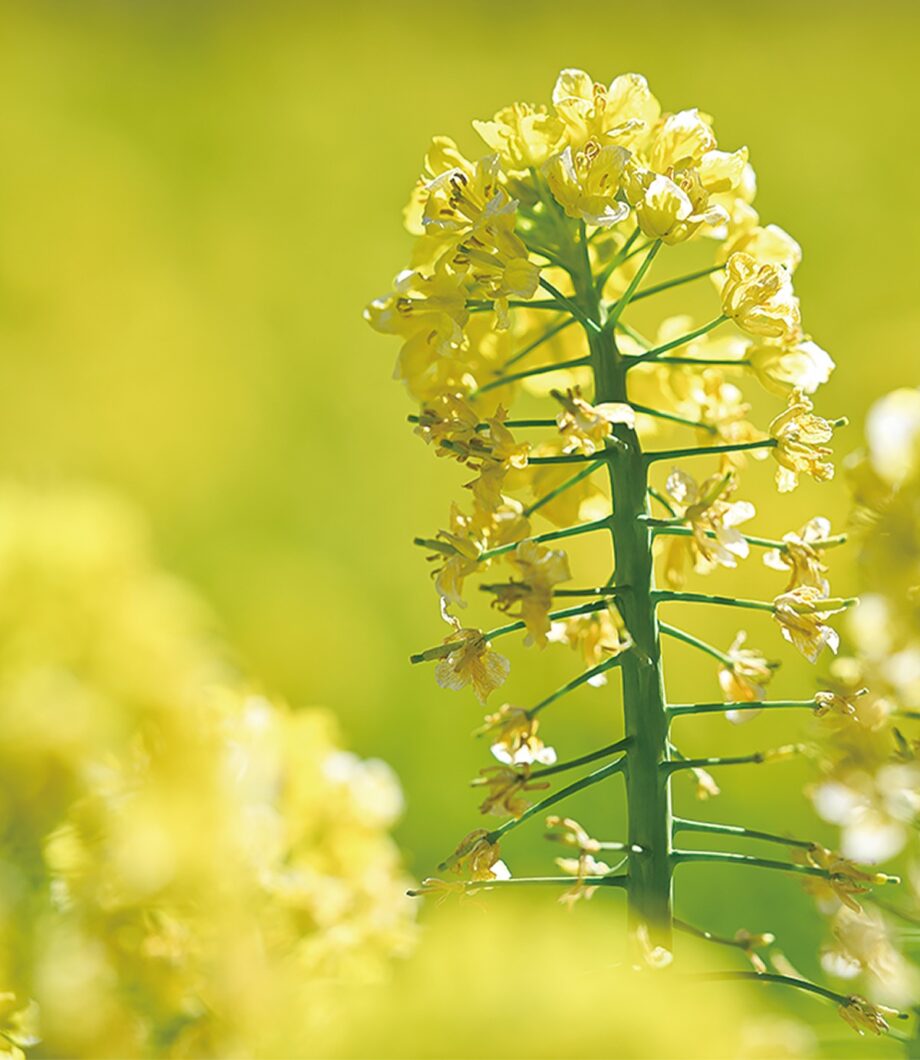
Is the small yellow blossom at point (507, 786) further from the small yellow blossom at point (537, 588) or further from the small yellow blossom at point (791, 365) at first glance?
the small yellow blossom at point (791, 365)

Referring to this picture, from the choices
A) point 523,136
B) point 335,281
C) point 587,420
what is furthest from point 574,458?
point 335,281

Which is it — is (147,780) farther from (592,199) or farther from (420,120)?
(420,120)

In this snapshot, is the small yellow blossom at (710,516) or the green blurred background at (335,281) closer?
the small yellow blossom at (710,516)

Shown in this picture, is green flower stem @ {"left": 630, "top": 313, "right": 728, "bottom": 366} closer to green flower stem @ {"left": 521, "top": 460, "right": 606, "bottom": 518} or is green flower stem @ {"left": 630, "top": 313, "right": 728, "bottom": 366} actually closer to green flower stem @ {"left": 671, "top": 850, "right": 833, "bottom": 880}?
green flower stem @ {"left": 521, "top": 460, "right": 606, "bottom": 518}

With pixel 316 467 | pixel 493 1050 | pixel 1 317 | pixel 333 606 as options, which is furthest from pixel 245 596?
pixel 493 1050

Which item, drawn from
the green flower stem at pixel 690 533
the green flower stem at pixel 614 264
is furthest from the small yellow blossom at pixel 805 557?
the green flower stem at pixel 614 264

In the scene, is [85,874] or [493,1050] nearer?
[493,1050]

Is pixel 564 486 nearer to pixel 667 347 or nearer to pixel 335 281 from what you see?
pixel 667 347
